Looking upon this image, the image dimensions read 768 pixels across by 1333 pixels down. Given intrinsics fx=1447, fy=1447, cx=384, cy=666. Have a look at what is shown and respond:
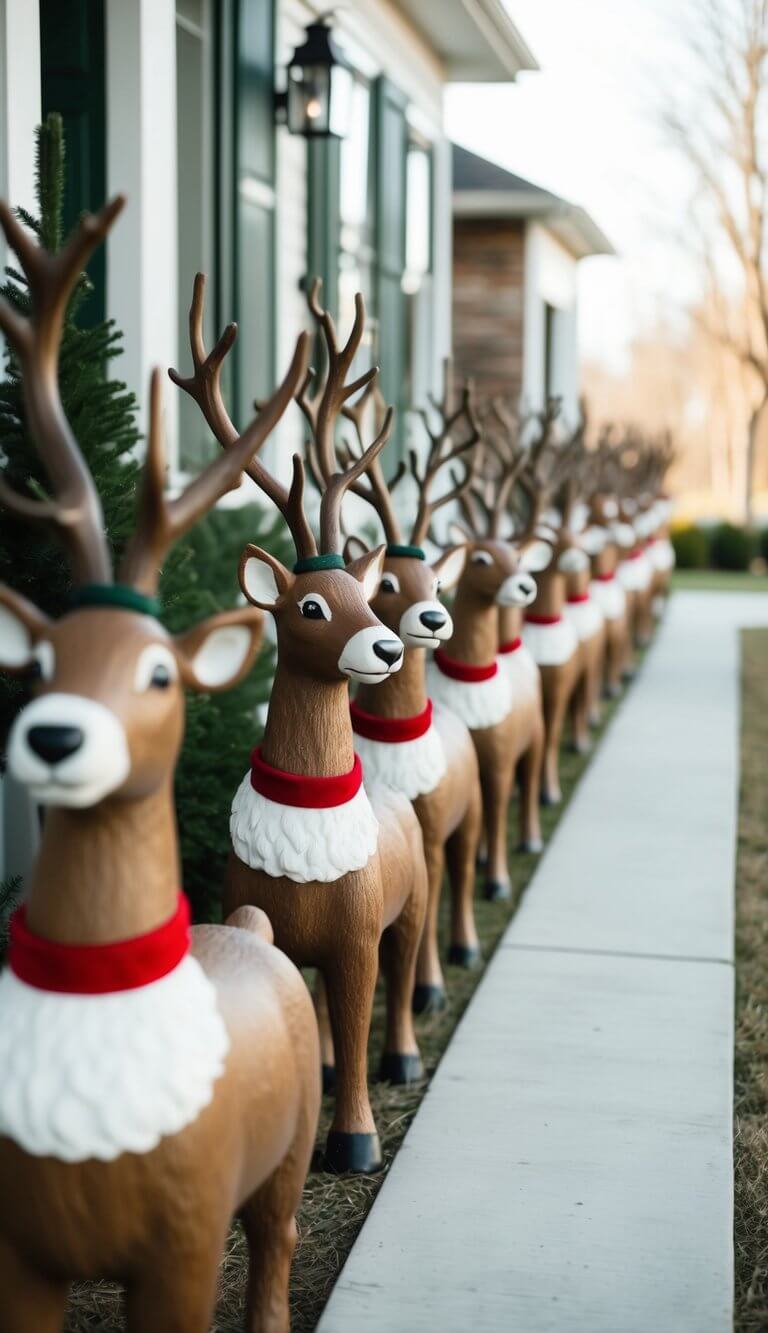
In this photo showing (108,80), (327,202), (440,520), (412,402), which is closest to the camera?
(108,80)

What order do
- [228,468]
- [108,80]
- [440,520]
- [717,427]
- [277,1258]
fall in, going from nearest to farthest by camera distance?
[228,468] < [277,1258] < [108,80] < [440,520] < [717,427]

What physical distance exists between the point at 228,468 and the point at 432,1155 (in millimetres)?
1958

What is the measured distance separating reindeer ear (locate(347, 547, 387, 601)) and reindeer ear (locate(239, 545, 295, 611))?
0.21m

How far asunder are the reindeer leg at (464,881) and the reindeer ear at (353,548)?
93 cm

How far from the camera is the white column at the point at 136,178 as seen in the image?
16.9 feet

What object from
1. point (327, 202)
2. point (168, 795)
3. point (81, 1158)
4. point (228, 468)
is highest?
point (327, 202)

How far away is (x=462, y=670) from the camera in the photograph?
17.1ft

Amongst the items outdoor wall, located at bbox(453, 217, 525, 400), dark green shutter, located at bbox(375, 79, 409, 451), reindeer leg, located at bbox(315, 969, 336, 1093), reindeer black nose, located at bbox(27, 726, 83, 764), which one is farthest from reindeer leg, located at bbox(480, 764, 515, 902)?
outdoor wall, located at bbox(453, 217, 525, 400)

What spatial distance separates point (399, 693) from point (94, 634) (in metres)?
2.15

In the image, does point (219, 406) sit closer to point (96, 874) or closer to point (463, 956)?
point (96, 874)

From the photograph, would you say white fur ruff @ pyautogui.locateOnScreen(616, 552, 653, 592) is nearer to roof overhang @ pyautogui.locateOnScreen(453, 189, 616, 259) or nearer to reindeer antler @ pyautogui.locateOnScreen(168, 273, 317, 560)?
roof overhang @ pyautogui.locateOnScreen(453, 189, 616, 259)

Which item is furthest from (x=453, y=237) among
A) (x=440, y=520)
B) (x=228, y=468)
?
(x=228, y=468)

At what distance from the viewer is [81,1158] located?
6.84 feet

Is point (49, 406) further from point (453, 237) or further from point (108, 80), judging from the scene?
point (453, 237)
